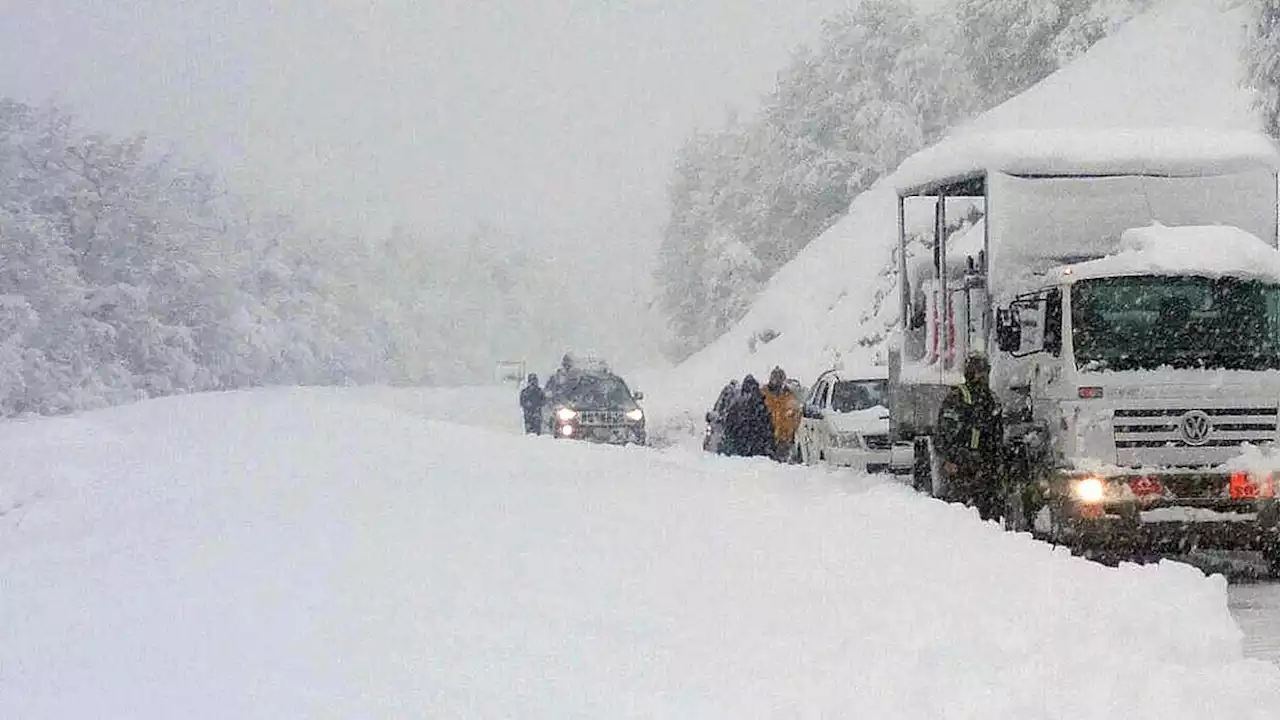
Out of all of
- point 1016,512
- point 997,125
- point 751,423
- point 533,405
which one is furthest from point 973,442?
point 997,125

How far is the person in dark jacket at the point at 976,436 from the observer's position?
13086 mm

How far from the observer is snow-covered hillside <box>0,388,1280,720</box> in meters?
6.50

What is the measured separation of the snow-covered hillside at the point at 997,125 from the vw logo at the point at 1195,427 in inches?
1055

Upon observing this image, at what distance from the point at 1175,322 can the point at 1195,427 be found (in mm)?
977

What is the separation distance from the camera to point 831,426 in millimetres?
19828

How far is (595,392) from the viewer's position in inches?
1185

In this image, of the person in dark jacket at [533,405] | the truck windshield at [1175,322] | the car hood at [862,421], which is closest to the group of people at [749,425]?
the car hood at [862,421]

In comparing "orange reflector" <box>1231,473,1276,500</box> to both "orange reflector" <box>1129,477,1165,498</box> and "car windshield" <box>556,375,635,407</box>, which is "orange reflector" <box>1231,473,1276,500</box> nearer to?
"orange reflector" <box>1129,477,1165,498</box>

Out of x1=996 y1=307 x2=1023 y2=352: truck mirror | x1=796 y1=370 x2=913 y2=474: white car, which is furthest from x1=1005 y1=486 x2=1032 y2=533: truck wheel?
x1=796 y1=370 x2=913 y2=474: white car

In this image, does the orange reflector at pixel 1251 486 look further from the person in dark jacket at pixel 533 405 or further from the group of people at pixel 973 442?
the person in dark jacket at pixel 533 405

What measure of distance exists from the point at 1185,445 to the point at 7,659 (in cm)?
872

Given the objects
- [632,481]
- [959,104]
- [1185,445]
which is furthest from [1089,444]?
[959,104]

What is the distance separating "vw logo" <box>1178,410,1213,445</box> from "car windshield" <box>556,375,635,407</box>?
18593 millimetres

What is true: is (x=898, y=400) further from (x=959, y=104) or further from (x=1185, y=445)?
(x=959, y=104)
